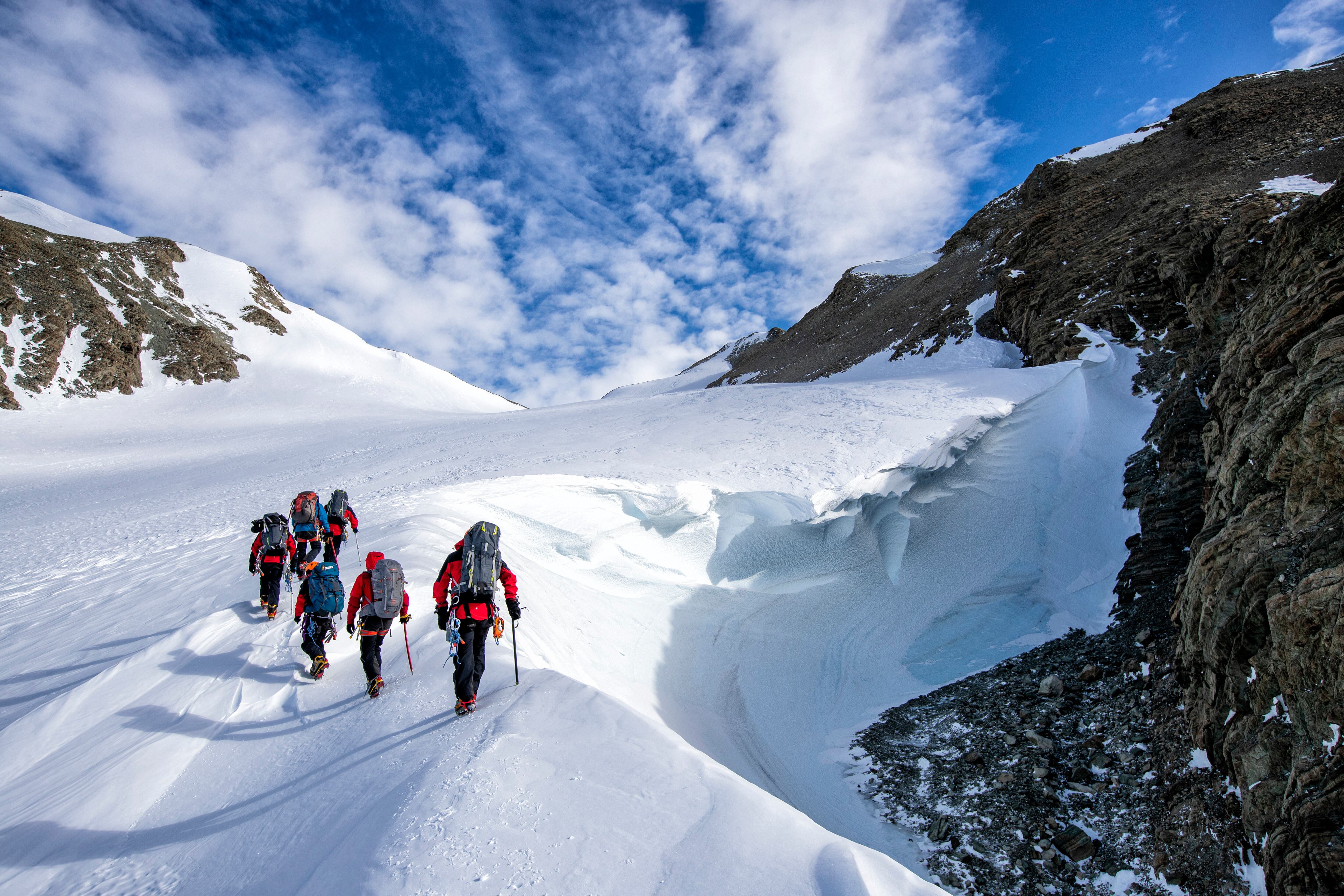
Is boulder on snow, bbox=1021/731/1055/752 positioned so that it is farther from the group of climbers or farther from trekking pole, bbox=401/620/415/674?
trekking pole, bbox=401/620/415/674

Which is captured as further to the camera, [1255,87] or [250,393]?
[250,393]

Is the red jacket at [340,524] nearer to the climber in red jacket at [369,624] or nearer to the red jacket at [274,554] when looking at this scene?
the red jacket at [274,554]

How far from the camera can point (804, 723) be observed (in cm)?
821

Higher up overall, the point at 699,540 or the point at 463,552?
the point at 463,552

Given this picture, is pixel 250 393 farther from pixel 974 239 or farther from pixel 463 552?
pixel 974 239

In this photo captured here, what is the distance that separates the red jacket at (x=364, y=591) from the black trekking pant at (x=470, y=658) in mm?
931

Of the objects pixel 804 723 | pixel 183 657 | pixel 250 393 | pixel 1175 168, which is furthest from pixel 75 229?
pixel 1175 168

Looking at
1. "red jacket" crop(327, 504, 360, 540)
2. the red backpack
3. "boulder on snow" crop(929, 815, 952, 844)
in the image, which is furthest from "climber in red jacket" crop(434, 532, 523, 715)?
"boulder on snow" crop(929, 815, 952, 844)

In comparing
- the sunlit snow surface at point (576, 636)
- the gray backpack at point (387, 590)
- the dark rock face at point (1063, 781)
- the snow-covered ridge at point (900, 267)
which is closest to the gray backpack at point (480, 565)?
the gray backpack at point (387, 590)

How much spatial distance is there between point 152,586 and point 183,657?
12.3 feet

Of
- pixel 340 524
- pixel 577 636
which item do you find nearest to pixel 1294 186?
pixel 577 636

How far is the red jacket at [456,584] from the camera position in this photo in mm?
4590

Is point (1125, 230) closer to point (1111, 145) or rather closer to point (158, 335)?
point (1111, 145)

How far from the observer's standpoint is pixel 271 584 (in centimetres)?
650
